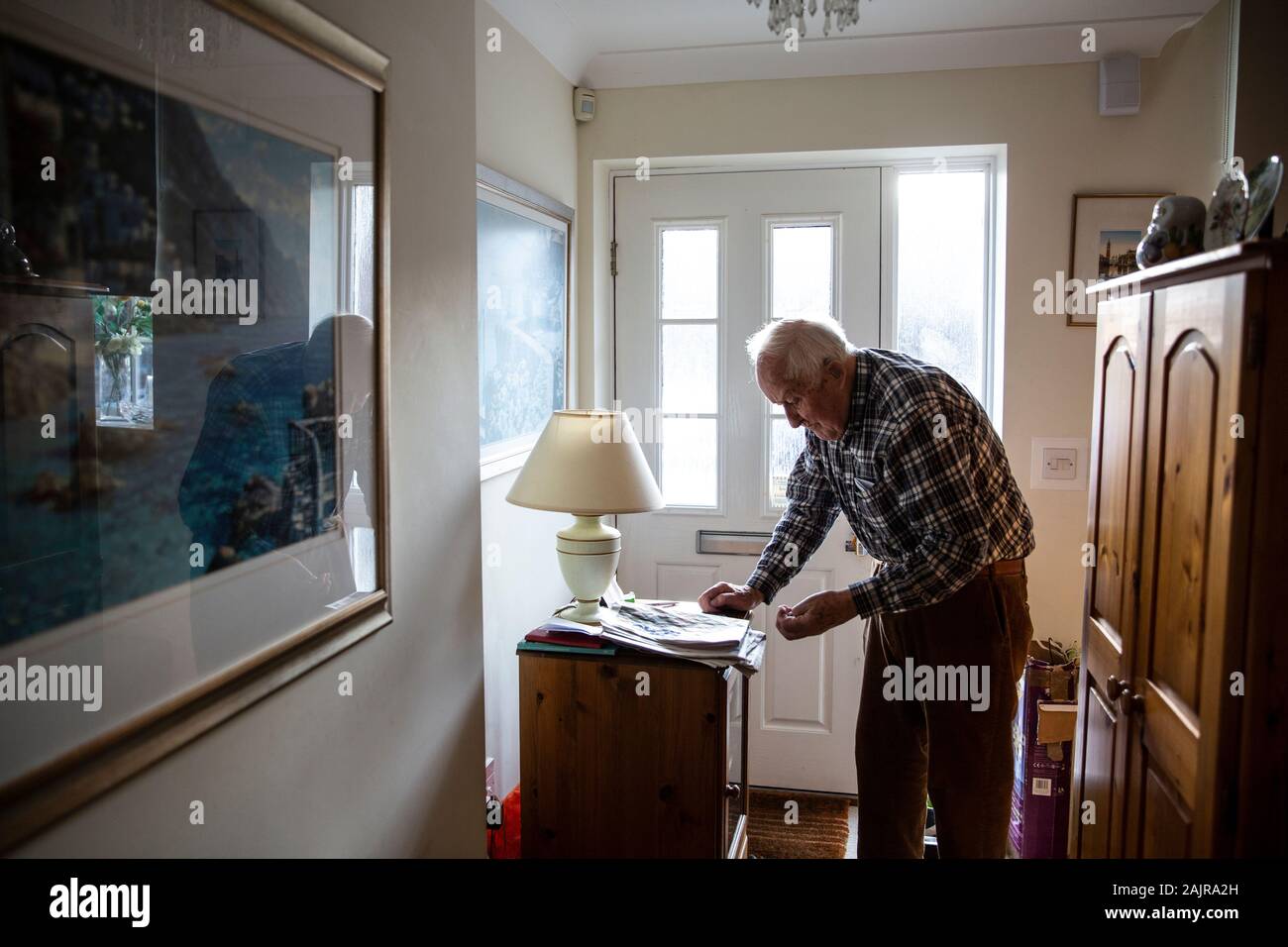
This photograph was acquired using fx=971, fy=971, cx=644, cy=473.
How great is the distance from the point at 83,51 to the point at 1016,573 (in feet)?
6.15

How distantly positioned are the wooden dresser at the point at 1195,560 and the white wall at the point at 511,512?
1446 mm

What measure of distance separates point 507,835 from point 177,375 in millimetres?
1737

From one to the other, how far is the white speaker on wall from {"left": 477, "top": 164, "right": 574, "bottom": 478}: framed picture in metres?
1.69

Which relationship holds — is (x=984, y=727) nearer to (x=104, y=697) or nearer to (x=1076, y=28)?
(x=104, y=697)

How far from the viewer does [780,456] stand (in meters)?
3.39

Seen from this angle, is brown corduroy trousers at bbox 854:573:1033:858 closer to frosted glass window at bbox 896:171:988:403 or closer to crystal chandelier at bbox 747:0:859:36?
crystal chandelier at bbox 747:0:859:36

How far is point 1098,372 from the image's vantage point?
1880 mm

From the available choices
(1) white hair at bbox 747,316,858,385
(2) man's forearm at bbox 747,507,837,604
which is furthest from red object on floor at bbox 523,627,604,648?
(1) white hair at bbox 747,316,858,385

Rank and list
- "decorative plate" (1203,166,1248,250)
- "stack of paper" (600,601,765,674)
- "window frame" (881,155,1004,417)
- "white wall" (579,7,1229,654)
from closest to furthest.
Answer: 1. "decorative plate" (1203,166,1248,250)
2. "stack of paper" (600,601,765,674)
3. "white wall" (579,7,1229,654)
4. "window frame" (881,155,1004,417)

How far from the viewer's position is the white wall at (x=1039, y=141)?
2.94 meters

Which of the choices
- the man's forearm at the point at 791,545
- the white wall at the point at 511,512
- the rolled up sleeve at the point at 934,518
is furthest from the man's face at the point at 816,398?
the white wall at the point at 511,512

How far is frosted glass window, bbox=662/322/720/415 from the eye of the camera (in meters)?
3.40

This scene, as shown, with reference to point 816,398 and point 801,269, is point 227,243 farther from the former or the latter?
point 801,269
